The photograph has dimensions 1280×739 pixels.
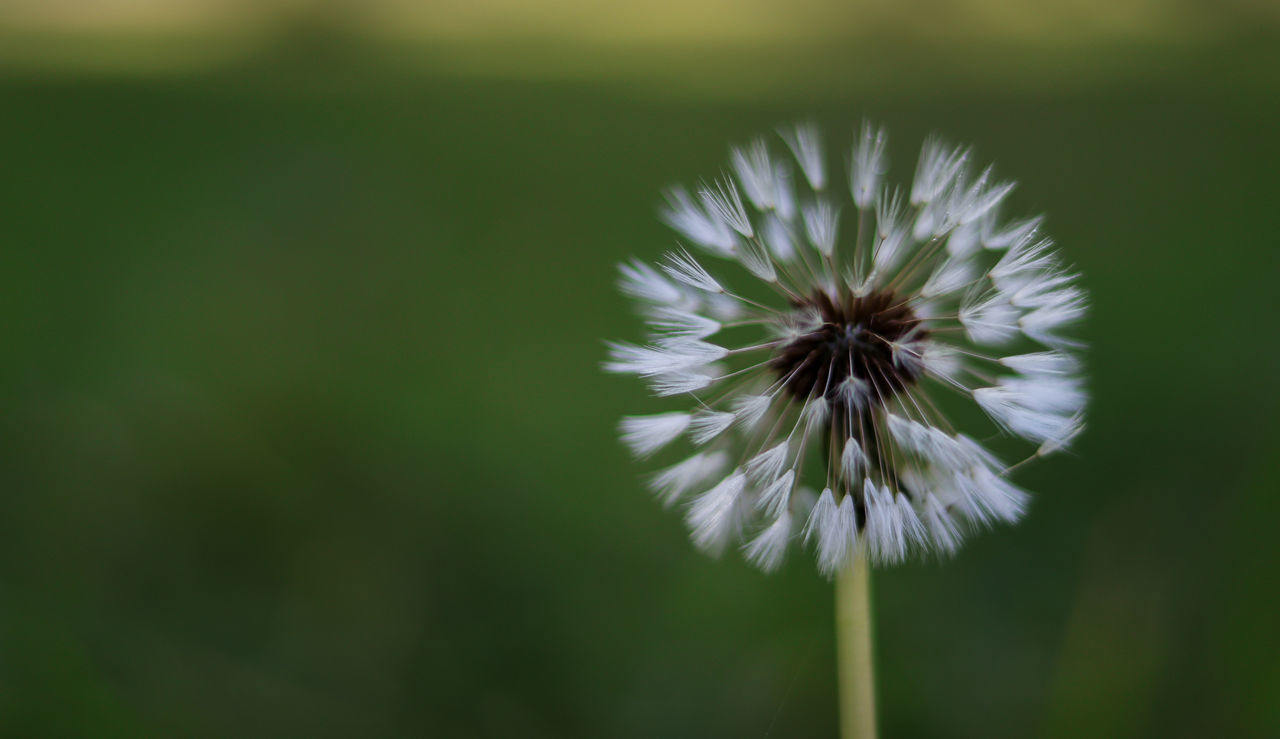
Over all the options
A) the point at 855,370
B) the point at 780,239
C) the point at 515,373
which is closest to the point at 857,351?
the point at 855,370

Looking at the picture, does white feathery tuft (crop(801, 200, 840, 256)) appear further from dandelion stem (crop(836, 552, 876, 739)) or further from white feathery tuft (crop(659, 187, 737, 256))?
dandelion stem (crop(836, 552, 876, 739))

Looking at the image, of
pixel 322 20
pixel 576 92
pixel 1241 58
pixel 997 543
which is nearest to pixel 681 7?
pixel 576 92

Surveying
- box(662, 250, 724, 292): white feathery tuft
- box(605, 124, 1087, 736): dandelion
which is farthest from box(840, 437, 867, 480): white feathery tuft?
box(662, 250, 724, 292): white feathery tuft

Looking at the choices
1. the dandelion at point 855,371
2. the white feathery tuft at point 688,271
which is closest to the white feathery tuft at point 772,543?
the dandelion at point 855,371

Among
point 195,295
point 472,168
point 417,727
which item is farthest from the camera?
point 472,168

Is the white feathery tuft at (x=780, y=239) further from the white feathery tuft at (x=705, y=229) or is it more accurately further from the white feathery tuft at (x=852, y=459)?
the white feathery tuft at (x=852, y=459)

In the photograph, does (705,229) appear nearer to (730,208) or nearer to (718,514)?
(730,208)

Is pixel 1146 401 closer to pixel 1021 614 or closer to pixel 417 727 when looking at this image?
pixel 1021 614
